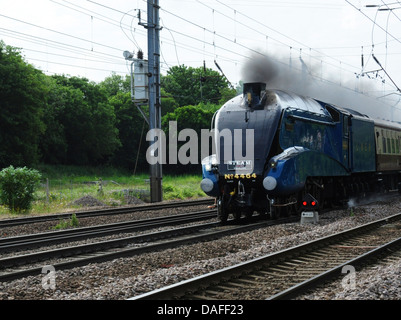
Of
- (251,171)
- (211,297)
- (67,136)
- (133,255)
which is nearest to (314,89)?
(251,171)

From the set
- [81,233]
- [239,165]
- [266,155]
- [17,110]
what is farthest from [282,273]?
[17,110]

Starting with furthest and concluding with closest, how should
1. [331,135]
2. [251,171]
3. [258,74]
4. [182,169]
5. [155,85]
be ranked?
[182,169], [155,85], [258,74], [331,135], [251,171]

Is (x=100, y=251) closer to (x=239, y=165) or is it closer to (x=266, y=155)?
(x=239, y=165)

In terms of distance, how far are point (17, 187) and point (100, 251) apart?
10.9 meters

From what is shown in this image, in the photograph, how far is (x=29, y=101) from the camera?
147 feet

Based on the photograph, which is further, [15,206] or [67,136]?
[67,136]

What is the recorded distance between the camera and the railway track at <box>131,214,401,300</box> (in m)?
6.51

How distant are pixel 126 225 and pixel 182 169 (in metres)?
38.9

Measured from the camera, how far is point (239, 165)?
14.2 m

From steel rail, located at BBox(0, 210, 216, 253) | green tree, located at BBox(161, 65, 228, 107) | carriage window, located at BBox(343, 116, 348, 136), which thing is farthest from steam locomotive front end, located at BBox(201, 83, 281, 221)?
green tree, located at BBox(161, 65, 228, 107)

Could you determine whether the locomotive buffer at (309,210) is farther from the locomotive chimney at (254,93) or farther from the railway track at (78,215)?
the railway track at (78,215)

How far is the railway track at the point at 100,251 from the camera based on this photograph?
8695 mm

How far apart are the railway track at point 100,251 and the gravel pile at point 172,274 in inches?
13.3
